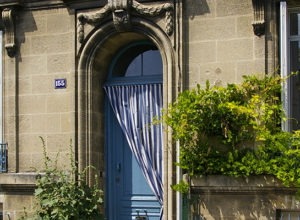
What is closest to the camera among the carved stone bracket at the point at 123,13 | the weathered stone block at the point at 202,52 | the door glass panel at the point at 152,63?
the weathered stone block at the point at 202,52

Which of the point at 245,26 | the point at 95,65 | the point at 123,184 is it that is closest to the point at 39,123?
the point at 95,65

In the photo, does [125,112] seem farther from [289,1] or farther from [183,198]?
[289,1]

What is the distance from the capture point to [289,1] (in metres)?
8.23

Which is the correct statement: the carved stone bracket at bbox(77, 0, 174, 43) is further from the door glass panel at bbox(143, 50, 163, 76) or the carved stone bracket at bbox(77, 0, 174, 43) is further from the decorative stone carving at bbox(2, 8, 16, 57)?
the decorative stone carving at bbox(2, 8, 16, 57)

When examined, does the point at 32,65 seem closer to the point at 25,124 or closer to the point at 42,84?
the point at 42,84

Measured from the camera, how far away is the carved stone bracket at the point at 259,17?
8.17m

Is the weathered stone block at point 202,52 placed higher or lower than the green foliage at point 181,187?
higher

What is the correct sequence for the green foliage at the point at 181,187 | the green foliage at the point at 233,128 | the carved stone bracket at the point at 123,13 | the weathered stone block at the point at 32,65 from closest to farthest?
the green foliage at the point at 233,128 → the green foliage at the point at 181,187 → the carved stone bracket at the point at 123,13 → the weathered stone block at the point at 32,65

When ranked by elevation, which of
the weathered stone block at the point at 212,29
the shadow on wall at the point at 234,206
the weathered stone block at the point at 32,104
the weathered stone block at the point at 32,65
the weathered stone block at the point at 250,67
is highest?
the weathered stone block at the point at 212,29

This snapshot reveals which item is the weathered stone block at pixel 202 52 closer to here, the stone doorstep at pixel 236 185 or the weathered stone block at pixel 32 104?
the stone doorstep at pixel 236 185

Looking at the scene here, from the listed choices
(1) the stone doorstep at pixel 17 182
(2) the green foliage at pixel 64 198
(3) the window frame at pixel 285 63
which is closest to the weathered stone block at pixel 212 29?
(3) the window frame at pixel 285 63

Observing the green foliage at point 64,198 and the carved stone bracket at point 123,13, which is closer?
the green foliage at point 64,198

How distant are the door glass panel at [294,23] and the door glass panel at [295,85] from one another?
0.51ft

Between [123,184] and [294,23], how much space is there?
3630mm
